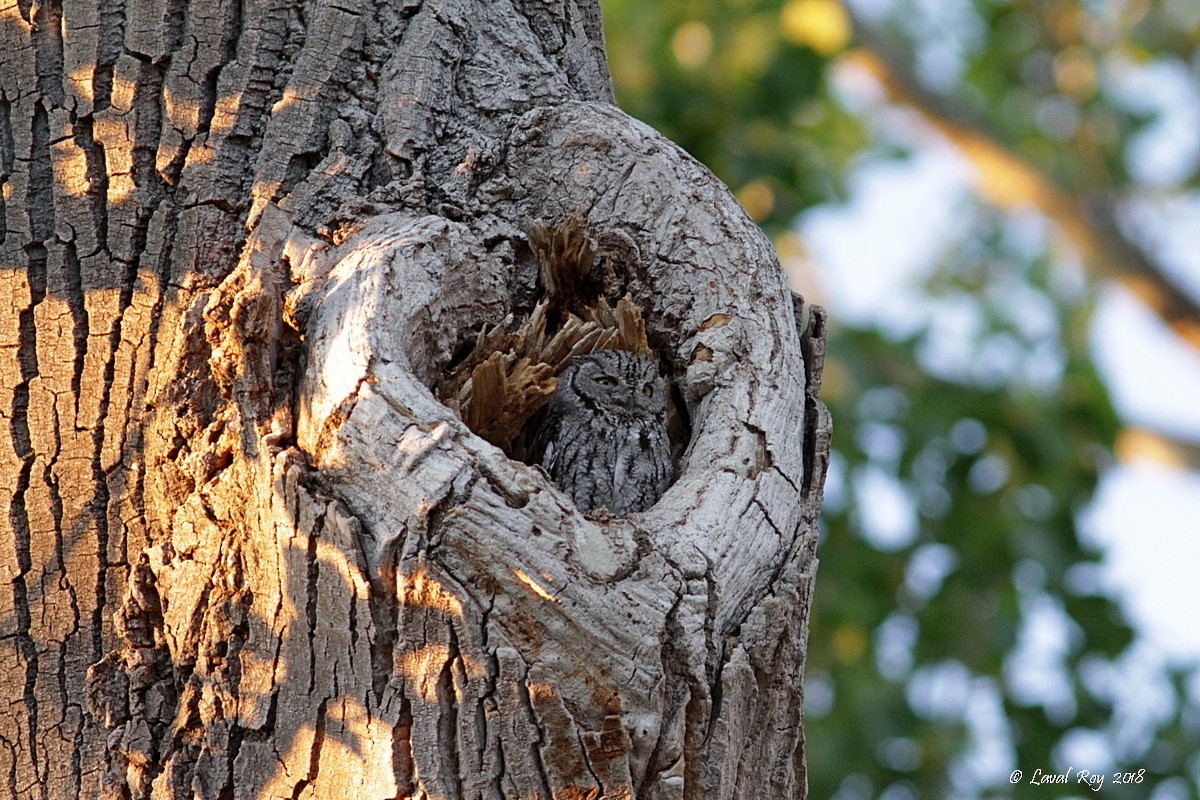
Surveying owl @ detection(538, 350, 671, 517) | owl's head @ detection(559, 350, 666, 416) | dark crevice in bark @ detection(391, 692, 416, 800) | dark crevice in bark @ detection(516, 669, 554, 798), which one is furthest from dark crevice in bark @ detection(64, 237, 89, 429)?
owl's head @ detection(559, 350, 666, 416)

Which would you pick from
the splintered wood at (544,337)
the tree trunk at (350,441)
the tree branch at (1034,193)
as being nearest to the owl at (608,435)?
the splintered wood at (544,337)

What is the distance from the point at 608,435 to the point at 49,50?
1693mm

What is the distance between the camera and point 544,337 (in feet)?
8.84

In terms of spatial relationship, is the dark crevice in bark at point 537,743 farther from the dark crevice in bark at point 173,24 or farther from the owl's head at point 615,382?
the dark crevice in bark at point 173,24

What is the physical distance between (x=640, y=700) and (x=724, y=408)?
71 centimetres

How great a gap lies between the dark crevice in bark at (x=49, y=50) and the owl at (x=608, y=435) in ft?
4.44

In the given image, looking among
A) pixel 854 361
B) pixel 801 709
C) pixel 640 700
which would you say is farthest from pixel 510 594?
pixel 854 361

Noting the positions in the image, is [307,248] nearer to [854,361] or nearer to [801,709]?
[801,709]

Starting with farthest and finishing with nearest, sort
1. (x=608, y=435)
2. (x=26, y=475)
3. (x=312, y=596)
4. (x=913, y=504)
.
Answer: (x=913, y=504) < (x=608, y=435) < (x=26, y=475) < (x=312, y=596)

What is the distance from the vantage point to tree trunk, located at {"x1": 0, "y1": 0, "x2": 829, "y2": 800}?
1.83 meters

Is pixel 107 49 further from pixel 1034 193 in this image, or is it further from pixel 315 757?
pixel 1034 193

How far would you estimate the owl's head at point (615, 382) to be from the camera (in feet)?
10.1

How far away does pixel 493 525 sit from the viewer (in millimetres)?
1854

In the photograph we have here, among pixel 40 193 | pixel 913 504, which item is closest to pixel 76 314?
pixel 40 193
